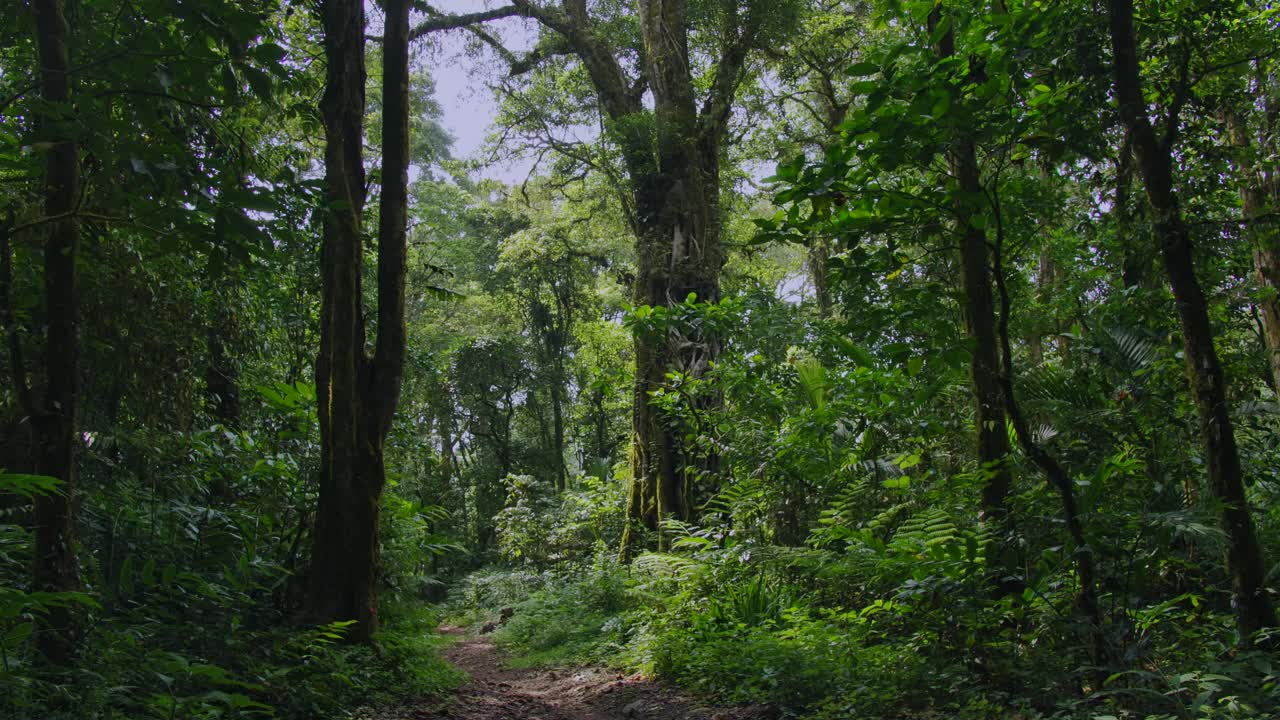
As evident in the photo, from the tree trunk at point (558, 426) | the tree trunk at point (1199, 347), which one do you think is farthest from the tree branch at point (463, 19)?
the tree trunk at point (558, 426)

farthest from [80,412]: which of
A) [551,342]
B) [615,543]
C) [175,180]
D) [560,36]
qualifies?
[551,342]

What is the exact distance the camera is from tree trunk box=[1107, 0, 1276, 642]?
3.27 metres

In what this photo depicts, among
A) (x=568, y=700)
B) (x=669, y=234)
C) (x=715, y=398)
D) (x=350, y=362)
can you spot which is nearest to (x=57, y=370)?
(x=350, y=362)

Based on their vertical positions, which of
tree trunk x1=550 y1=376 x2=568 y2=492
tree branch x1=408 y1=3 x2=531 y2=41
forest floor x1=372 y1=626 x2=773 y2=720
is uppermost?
tree branch x1=408 y1=3 x2=531 y2=41

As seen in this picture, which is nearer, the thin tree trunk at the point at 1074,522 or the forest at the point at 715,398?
the forest at the point at 715,398

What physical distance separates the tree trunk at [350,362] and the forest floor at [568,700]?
1.01 metres

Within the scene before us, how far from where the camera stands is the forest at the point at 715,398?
3.21m

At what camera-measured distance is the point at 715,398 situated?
1037 cm

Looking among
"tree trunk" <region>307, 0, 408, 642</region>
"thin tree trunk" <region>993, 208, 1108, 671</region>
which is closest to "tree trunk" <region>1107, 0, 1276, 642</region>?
"thin tree trunk" <region>993, 208, 1108, 671</region>

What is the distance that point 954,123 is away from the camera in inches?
121

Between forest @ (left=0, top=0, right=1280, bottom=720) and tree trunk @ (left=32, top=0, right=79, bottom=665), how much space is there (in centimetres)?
2

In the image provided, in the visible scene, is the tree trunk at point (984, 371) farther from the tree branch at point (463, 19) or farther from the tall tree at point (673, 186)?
the tree branch at point (463, 19)

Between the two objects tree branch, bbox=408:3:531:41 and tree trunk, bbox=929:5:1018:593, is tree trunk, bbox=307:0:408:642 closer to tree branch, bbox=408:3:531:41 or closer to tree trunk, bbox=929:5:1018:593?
tree trunk, bbox=929:5:1018:593

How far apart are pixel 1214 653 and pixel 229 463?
22.2 ft
